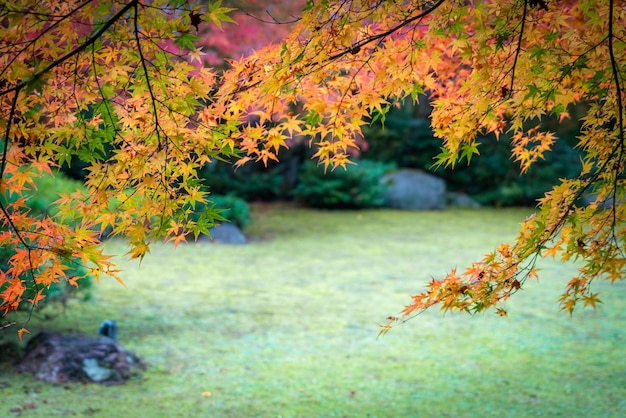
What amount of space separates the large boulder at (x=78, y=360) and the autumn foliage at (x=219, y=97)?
6.44ft

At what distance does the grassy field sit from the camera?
3648 millimetres

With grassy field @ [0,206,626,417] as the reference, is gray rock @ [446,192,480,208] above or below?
above

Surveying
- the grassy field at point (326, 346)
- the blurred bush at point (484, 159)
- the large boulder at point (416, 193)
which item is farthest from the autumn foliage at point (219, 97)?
the large boulder at point (416, 193)

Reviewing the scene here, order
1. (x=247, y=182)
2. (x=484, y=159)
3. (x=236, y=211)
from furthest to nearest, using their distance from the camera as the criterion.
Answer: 1. (x=484, y=159)
2. (x=247, y=182)
3. (x=236, y=211)

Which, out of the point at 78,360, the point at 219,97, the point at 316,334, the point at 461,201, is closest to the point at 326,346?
the point at 316,334

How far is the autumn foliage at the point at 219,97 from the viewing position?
196 centimetres

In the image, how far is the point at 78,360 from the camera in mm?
4020

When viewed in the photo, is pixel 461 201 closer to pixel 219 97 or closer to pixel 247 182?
pixel 247 182

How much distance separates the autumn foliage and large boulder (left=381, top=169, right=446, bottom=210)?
998 cm

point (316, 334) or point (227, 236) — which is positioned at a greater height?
point (227, 236)

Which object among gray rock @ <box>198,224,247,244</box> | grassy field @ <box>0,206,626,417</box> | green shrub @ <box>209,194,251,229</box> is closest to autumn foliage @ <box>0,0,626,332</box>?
grassy field @ <box>0,206,626,417</box>

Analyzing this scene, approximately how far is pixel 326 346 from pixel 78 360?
1665mm

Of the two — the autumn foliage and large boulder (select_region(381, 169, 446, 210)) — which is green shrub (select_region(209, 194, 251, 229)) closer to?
large boulder (select_region(381, 169, 446, 210))

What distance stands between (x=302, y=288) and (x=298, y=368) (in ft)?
7.17
